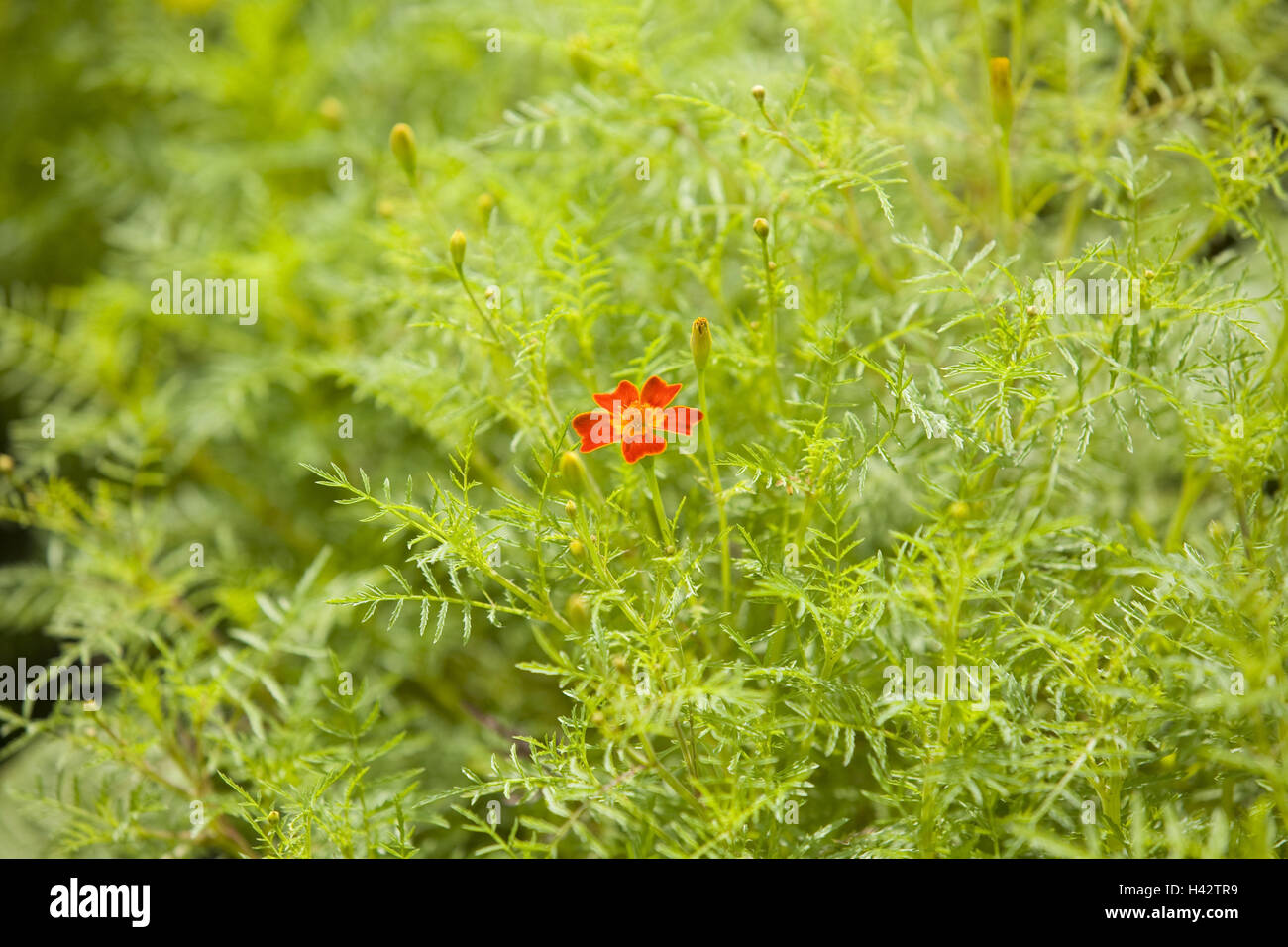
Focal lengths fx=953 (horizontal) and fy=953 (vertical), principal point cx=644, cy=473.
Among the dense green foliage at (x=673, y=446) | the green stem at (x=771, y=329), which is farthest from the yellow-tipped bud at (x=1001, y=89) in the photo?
the green stem at (x=771, y=329)

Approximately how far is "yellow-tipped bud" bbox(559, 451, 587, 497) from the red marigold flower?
3 centimetres

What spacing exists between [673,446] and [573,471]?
229mm

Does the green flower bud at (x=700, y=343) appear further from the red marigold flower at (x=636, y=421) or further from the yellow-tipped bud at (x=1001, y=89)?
the yellow-tipped bud at (x=1001, y=89)

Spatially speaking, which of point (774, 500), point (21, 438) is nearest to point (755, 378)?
point (774, 500)

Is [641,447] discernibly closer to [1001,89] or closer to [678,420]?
[678,420]

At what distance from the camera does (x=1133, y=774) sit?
24.0 inches

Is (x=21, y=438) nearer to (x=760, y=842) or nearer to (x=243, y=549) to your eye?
(x=243, y=549)

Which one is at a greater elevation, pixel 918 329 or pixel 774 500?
pixel 918 329

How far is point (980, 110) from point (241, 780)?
0.98 m

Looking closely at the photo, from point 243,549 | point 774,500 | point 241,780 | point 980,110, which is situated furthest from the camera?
point 243,549

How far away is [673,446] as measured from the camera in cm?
76

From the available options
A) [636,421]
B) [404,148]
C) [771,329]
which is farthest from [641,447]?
[404,148]

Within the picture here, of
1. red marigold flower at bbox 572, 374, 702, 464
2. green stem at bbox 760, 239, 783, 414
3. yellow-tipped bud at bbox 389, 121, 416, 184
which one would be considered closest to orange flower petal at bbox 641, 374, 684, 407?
red marigold flower at bbox 572, 374, 702, 464

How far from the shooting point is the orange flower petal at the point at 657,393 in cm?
59
